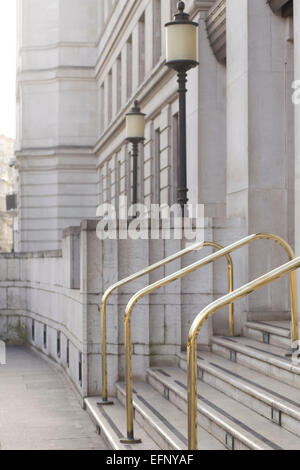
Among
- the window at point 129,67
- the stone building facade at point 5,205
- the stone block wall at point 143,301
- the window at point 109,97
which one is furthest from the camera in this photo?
the stone building facade at point 5,205

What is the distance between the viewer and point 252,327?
1019 cm

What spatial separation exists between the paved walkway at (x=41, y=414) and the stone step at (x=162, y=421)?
528mm

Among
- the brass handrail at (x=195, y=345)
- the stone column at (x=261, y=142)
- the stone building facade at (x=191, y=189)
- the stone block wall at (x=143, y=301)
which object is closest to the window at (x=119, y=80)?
the stone building facade at (x=191, y=189)

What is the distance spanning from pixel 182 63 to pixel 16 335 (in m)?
9.11

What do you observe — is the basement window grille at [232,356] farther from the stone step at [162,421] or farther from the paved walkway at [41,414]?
the paved walkway at [41,414]

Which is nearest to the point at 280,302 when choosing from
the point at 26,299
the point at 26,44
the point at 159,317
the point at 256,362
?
the point at 159,317

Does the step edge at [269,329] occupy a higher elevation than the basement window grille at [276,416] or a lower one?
higher

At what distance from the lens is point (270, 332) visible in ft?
31.5

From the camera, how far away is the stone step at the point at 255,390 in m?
6.60

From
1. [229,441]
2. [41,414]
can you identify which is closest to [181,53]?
[41,414]

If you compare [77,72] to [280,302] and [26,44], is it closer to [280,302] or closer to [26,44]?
[26,44]

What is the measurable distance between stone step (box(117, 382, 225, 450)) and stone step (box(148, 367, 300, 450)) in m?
0.08

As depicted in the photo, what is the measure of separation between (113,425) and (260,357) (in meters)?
1.61

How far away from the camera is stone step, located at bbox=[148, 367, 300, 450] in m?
6.22
